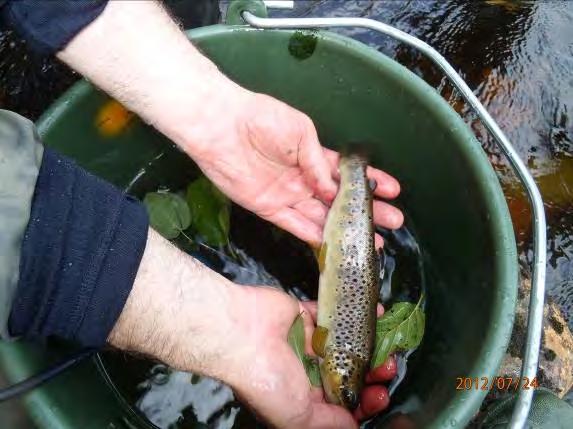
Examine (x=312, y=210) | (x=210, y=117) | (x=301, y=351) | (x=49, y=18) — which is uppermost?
(x=49, y=18)

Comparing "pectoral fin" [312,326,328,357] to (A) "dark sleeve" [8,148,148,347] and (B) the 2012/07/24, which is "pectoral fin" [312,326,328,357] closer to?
(B) the 2012/07/24

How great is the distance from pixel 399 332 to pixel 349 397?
0.84 feet

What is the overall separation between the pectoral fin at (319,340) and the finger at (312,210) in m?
0.40

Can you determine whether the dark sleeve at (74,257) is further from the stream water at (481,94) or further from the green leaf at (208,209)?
the green leaf at (208,209)

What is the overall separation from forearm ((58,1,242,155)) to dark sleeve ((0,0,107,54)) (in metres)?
0.03

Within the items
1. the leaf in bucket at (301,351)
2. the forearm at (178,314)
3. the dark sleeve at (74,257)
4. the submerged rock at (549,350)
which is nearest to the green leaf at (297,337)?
the leaf in bucket at (301,351)

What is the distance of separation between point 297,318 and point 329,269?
21 cm

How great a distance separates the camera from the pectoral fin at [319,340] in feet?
5.87

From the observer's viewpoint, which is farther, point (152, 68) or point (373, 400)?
point (373, 400)


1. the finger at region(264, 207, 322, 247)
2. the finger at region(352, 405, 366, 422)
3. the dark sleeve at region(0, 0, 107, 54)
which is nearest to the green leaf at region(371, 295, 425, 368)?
the finger at region(352, 405, 366, 422)

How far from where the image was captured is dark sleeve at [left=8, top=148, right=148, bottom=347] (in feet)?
3.99

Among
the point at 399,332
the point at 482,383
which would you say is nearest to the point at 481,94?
the point at 399,332

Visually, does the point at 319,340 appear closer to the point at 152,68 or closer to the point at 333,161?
the point at 333,161

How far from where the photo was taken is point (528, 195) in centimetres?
154
